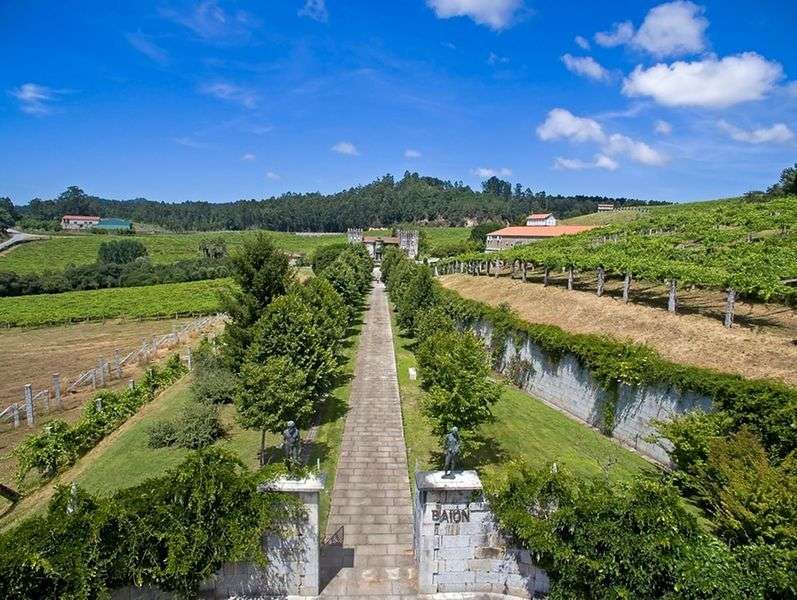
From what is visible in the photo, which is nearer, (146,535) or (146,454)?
(146,535)

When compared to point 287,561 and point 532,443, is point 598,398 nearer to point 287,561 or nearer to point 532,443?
point 532,443

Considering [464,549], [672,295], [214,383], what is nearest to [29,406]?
[214,383]

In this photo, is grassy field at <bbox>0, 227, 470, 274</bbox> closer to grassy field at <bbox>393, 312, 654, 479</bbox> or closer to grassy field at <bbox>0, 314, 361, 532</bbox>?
grassy field at <bbox>0, 314, 361, 532</bbox>

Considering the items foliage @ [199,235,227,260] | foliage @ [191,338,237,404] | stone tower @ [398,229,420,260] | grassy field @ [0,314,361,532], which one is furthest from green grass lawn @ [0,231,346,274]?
grassy field @ [0,314,361,532]

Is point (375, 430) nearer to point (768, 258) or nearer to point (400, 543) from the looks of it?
point (400, 543)

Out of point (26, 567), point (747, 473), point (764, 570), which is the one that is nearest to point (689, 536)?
point (764, 570)

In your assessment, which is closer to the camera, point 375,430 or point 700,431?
point 700,431

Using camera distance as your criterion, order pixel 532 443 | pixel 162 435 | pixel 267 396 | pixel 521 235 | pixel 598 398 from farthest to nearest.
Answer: pixel 521 235 < pixel 598 398 < pixel 532 443 < pixel 162 435 < pixel 267 396
